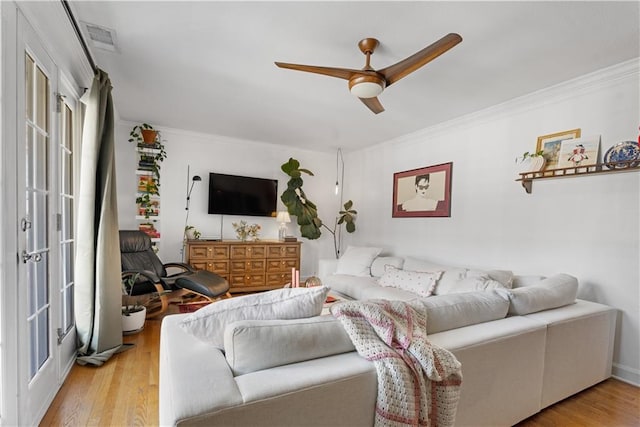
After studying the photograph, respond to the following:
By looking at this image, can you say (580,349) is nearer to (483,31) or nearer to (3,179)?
(483,31)

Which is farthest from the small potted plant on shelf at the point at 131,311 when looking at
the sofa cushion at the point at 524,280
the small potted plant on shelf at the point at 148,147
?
the sofa cushion at the point at 524,280

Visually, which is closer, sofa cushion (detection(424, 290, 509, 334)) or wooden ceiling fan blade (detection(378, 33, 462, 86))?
sofa cushion (detection(424, 290, 509, 334))

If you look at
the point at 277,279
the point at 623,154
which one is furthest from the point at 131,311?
the point at 623,154

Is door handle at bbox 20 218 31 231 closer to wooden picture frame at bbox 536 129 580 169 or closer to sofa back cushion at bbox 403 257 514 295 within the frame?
sofa back cushion at bbox 403 257 514 295

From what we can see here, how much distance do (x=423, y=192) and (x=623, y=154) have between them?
2.01m

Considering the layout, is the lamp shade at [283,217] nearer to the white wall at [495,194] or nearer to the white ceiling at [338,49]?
the white wall at [495,194]

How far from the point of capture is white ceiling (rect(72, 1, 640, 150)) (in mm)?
1835

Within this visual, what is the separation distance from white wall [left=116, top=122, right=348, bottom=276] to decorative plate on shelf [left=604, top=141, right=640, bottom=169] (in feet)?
13.1

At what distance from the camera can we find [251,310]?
1.29 metres

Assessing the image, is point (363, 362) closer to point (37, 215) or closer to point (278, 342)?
→ point (278, 342)

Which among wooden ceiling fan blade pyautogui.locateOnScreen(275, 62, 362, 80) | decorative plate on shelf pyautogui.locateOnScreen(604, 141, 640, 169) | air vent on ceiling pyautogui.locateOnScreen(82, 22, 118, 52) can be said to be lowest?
decorative plate on shelf pyautogui.locateOnScreen(604, 141, 640, 169)

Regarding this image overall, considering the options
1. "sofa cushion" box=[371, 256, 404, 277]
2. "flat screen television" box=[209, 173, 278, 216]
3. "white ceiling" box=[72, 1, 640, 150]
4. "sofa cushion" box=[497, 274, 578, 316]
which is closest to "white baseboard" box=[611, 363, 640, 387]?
"sofa cushion" box=[497, 274, 578, 316]

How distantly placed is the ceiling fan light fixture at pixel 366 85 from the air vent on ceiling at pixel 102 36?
1.65 meters

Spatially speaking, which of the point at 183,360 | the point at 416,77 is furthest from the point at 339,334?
the point at 416,77
